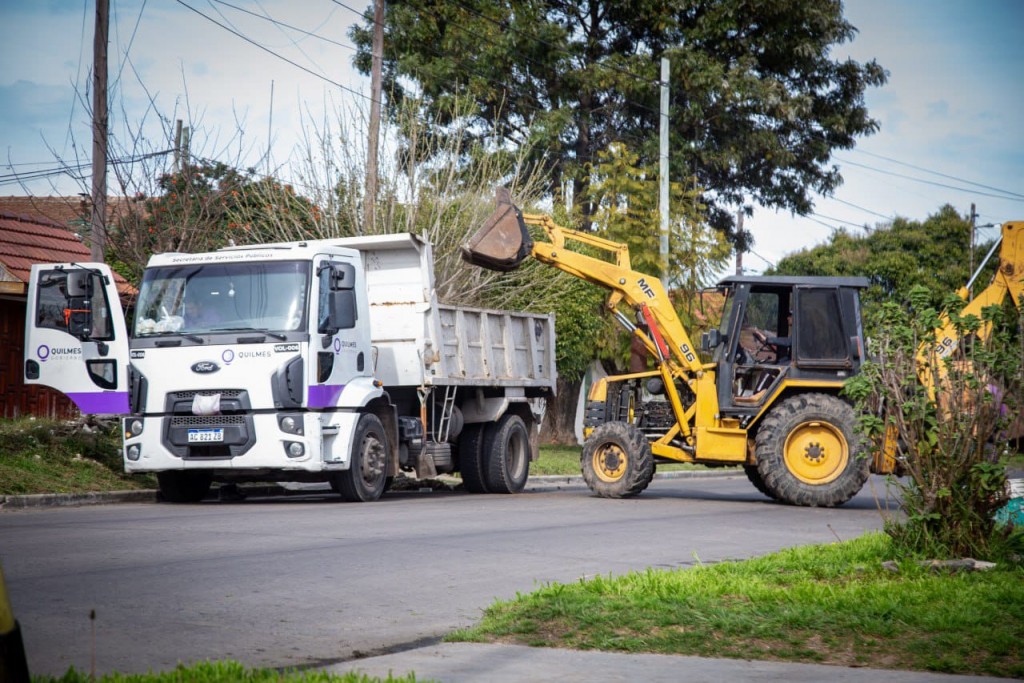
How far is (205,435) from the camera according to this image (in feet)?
48.3

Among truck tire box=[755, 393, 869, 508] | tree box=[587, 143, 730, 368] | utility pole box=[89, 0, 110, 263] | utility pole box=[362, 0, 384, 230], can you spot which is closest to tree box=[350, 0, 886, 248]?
tree box=[587, 143, 730, 368]

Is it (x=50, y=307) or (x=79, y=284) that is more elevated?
(x=79, y=284)

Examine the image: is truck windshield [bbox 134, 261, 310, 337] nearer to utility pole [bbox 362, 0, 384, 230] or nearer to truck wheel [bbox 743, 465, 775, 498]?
truck wheel [bbox 743, 465, 775, 498]

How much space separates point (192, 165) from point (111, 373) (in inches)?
274

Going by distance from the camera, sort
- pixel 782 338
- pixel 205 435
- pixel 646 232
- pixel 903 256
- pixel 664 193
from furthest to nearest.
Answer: pixel 903 256 < pixel 646 232 < pixel 664 193 < pixel 782 338 < pixel 205 435

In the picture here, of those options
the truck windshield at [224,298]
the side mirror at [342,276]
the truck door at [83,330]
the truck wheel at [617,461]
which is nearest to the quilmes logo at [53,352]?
the truck door at [83,330]

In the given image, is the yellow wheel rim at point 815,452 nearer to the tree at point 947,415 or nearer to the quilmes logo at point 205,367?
the tree at point 947,415

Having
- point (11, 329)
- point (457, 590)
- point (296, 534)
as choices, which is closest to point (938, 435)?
point (457, 590)

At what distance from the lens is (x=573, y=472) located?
2412 cm

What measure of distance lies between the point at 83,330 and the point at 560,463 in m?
12.9

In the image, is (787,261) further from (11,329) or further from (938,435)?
(938,435)

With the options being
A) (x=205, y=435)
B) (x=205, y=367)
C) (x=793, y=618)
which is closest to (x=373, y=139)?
(x=205, y=367)

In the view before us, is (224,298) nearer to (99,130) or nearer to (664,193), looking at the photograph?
(99,130)

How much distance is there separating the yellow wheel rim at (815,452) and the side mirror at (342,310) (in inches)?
227
